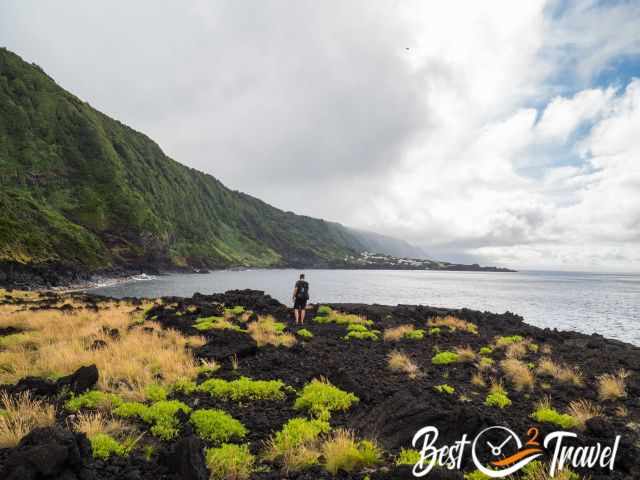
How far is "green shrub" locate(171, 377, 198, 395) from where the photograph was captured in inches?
444

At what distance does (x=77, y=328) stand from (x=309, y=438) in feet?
58.1

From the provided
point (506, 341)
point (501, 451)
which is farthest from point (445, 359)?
point (501, 451)

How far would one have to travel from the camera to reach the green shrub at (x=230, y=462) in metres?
6.63

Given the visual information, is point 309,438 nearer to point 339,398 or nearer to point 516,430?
point 339,398

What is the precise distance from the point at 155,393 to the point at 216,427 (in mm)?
3001

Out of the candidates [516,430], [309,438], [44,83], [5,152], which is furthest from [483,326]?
[44,83]

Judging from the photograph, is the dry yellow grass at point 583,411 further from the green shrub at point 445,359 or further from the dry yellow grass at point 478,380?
the green shrub at point 445,359

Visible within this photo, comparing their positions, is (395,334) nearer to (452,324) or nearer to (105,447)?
(452,324)

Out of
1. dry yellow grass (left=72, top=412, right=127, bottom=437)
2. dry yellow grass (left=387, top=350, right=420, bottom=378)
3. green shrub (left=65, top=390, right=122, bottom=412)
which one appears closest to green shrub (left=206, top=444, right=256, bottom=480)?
dry yellow grass (left=72, top=412, right=127, bottom=437)

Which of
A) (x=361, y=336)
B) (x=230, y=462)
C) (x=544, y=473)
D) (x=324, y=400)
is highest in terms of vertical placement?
(x=544, y=473)

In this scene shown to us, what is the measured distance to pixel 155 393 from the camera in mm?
10508

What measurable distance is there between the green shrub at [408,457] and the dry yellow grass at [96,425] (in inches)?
228

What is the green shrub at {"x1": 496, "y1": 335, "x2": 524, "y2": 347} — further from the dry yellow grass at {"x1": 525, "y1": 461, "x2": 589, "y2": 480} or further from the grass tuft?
the grass tuft

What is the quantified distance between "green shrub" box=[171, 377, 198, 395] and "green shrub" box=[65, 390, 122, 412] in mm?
1777
